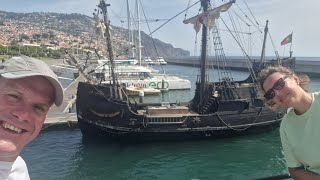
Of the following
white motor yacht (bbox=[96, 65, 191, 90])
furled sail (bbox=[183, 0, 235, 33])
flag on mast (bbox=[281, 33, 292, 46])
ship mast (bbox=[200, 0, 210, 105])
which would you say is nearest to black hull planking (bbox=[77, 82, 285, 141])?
ship mast (bbox=[200, 0, 210, 105])

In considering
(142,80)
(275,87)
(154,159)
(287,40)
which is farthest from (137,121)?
(142,80)

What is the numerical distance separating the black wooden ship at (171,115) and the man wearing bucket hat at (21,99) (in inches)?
682

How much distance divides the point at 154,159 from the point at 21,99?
1574 cm

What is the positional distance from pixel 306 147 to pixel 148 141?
17.4m

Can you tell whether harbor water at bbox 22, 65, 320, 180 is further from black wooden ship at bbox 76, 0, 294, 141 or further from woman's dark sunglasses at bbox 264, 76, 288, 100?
woman's dark sunglasses at bbox 264, 76, 288, 100

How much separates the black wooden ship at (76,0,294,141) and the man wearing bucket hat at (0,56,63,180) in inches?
682

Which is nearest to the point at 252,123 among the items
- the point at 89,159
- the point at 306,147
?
the point at 89,159

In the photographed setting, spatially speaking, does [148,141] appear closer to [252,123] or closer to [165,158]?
[165,158]

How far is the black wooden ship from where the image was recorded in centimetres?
1967

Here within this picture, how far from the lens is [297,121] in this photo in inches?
117

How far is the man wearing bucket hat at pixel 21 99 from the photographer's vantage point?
189 cm

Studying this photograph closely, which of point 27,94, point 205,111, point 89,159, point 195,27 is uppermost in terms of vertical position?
point 195,27

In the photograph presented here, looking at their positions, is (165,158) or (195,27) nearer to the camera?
(165,158)

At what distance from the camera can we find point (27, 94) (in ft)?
6.50
